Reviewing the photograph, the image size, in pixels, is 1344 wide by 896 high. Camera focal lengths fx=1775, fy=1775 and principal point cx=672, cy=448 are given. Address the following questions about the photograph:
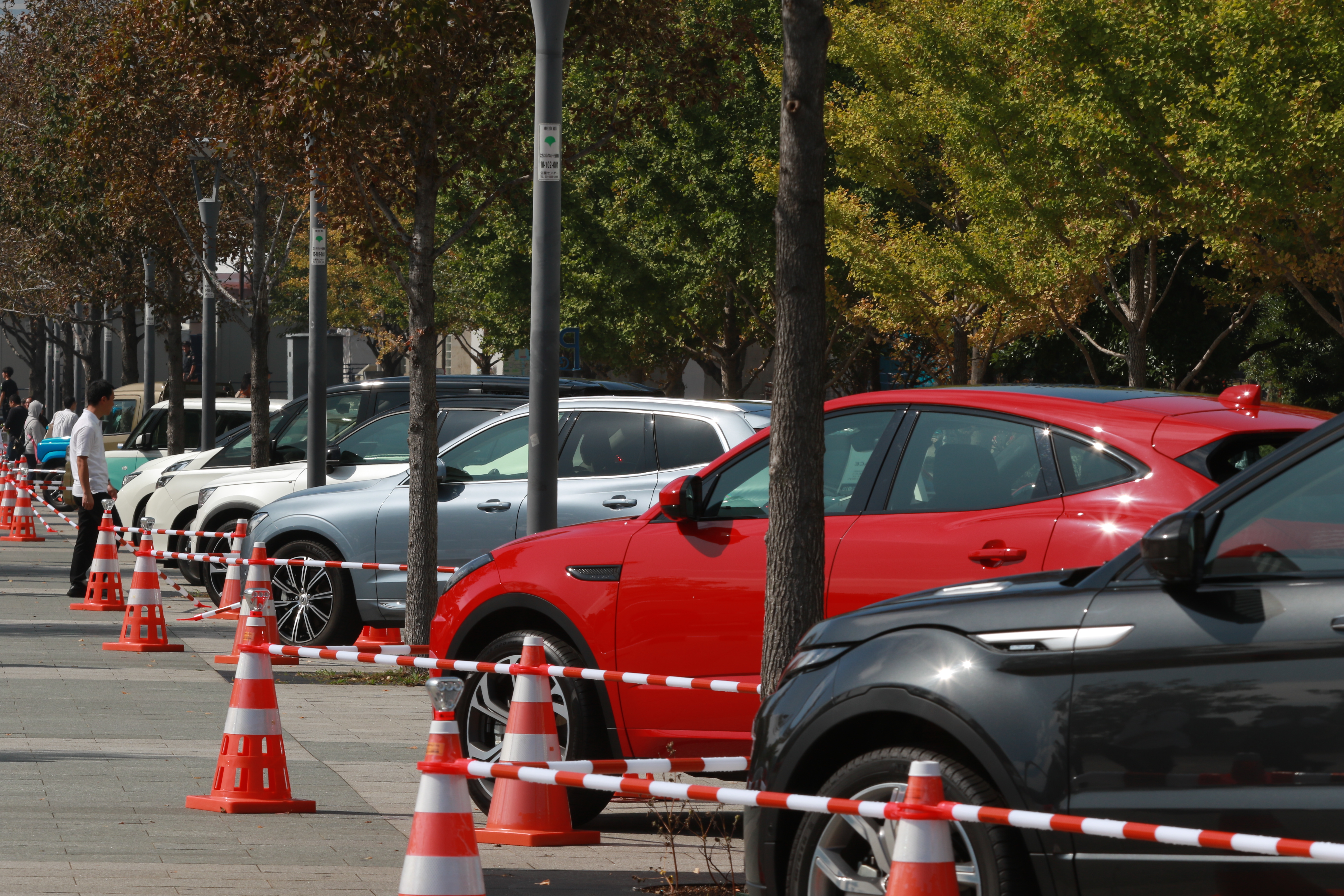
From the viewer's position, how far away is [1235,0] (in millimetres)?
20359

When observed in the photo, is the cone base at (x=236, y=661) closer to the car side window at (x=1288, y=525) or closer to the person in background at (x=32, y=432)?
the car side window at (x=1288, y=525)

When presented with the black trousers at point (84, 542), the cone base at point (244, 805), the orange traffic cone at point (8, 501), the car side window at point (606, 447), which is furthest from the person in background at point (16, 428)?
the cone base at point (244, 805)

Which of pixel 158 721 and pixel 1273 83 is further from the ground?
pixel 1273 83

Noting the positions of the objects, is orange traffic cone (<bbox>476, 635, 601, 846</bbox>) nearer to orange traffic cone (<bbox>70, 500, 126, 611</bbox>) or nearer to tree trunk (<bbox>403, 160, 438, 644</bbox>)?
tree trunk (<bbox>403, 160, 438, 644</bbox>)

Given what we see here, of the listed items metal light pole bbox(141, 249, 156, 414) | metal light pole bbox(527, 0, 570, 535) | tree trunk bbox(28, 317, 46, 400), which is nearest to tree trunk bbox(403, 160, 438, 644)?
Result: metal light pole bbox(527, 0, 570, 535)

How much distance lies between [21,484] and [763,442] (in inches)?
869

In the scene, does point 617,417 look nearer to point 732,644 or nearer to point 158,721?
point 158,721

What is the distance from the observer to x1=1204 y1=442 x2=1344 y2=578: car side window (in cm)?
382

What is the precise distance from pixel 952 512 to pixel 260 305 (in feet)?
61.2

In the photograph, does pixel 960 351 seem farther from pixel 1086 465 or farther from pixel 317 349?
pixel 1086 465

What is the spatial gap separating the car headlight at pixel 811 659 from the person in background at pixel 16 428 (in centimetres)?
3772

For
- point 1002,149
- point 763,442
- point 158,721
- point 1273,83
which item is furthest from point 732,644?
point 1002,149

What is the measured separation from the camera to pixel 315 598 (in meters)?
13.0

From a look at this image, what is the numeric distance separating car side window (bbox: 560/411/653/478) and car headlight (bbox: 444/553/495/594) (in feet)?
11.0
